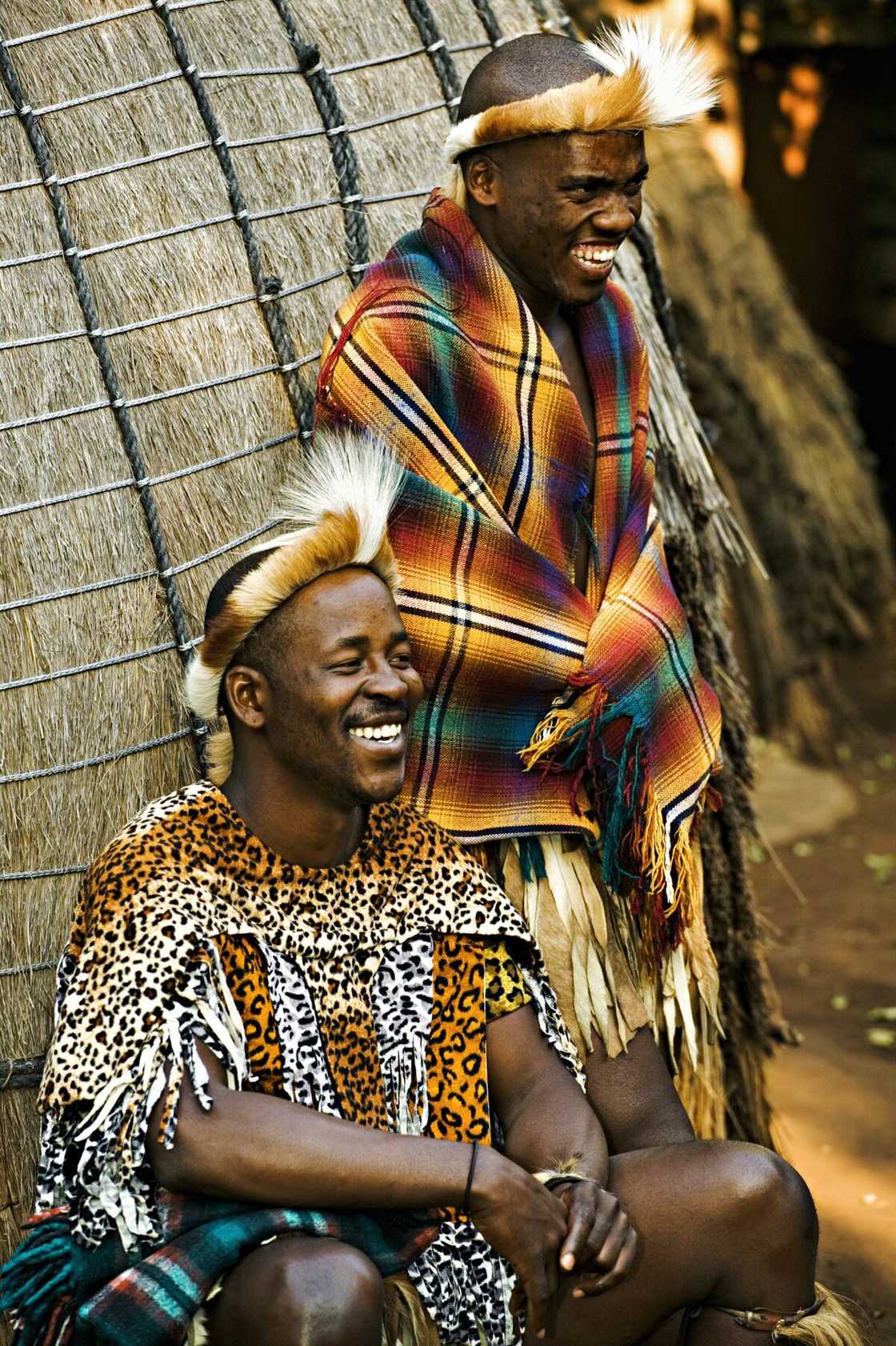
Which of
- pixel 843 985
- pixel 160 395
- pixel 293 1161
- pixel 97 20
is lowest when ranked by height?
pixel 843 985

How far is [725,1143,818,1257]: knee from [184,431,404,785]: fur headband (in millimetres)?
939

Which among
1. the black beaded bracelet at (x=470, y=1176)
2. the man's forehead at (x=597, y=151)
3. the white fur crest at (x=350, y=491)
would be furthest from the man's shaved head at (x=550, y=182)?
the black beaded bracelet at (x=470, y=1176)

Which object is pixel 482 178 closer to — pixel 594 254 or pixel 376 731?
pixel 594 254

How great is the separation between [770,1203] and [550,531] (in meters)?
1.10

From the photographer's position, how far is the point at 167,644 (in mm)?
2898

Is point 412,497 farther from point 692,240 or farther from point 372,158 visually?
point 692,240

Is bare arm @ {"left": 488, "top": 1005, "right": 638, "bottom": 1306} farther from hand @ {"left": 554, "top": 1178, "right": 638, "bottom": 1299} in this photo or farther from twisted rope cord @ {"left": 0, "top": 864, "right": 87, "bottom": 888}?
twisted rope cord @ {"left": 0, "top": 864, "right": 87, "bottom": 888}

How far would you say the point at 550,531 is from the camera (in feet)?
9.21

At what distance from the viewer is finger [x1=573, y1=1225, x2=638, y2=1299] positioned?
2291 mm

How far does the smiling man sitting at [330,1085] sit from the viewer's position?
2172mm

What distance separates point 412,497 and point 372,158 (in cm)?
98

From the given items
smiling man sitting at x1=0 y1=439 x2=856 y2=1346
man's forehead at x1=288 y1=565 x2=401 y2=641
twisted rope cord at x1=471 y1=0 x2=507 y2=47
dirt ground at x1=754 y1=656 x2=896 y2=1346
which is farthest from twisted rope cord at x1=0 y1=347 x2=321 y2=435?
dirt ground at x1=754 y1=656 x2=896 y2=1346

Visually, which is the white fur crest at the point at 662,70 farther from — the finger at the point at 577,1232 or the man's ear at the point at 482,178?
the finger at the point at 577,1232

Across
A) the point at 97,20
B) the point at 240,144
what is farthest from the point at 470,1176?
Result: the point at 97,20
